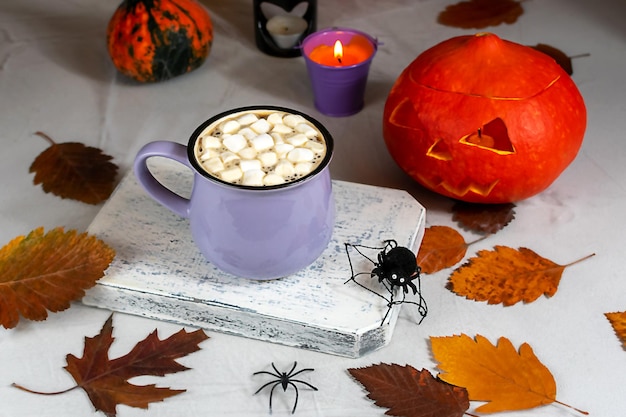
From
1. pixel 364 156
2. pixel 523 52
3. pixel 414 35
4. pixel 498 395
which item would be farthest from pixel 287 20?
pixel 498 395

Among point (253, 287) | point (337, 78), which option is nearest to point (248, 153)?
point (253, 287)

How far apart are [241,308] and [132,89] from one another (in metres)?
0.52

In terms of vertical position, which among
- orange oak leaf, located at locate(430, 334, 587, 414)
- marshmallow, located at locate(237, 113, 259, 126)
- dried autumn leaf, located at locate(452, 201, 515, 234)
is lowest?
dried autumn leaf, located at locate(452, 201, 515, 234)

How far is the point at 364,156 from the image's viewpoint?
964 mm

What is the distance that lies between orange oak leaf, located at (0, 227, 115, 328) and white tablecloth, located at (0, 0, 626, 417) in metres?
0.02

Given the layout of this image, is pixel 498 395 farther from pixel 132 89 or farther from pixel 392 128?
pixel 132 89

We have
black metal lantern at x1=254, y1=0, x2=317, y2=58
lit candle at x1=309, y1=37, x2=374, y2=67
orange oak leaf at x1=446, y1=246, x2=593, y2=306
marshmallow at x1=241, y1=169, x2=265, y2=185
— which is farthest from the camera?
black metal lantern at x1=254, y1=0, x2=317, y2=58

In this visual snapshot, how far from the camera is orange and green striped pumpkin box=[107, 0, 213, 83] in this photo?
40.6 inches

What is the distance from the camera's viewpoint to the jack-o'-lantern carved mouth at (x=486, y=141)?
31.3 inches

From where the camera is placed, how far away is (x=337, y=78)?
98 cm

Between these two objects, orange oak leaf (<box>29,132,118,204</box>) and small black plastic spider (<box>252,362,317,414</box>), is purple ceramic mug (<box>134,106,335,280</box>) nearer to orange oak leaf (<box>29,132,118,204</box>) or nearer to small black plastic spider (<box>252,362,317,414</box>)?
small black plastic spider (<box>252,362,317,414</box>)

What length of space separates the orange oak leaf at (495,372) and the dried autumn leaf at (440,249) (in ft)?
0.35

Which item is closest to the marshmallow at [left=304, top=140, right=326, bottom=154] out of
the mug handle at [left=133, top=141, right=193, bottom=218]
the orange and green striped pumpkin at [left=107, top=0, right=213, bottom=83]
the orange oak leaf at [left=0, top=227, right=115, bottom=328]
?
the mug handle at [left=133, top=141, right=193, bottom=218]

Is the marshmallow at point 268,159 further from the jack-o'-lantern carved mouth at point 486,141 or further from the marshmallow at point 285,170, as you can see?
the jack-o'-lantern carved mouth at point 486,141
